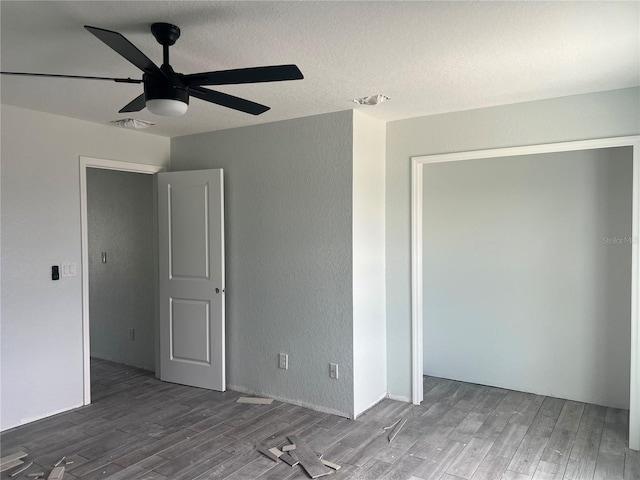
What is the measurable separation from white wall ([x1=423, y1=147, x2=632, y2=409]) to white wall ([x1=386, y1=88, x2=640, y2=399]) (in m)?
0.73

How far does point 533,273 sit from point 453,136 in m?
1.49

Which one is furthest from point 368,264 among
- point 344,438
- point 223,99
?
point 223,99

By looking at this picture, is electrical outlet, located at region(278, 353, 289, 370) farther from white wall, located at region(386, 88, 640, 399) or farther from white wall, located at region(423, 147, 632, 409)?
white wall, located at region(423, 147, 632, 409)

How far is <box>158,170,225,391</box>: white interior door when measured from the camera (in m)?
4.34

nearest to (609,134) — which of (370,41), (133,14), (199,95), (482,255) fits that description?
(482,255)

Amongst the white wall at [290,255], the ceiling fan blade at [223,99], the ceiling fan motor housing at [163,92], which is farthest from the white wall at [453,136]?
the ceiling fan motor housing at [163,92]

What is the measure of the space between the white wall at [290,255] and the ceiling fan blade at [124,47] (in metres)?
1.95

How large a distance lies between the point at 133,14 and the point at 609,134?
308 cm

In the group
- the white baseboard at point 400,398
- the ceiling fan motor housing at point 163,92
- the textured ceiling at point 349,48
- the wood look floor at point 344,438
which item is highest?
the textured ceiling at point 349,48

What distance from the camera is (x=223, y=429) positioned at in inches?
139

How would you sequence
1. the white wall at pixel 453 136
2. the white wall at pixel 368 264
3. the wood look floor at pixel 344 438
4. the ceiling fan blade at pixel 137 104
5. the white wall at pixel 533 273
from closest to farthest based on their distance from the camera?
the ceiling fan blade at pixel 137 104
the wood look floor at pixel 344 438
the white wall at pixel 453 136
the white wall at pixel 368 264
the white wall at pixel 533 273

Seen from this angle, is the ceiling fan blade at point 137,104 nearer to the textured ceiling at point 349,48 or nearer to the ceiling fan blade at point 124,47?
the textured ceiling at point 349,48

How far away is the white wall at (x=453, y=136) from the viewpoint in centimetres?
325

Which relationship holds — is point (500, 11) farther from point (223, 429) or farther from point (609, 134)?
point (223, 429)
